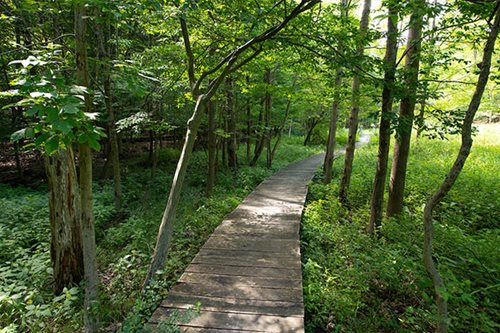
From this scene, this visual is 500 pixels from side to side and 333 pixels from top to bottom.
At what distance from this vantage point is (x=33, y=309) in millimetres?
3664

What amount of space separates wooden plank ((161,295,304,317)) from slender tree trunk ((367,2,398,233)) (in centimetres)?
287

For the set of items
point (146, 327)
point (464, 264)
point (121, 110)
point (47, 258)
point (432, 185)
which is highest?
point (121, 110)

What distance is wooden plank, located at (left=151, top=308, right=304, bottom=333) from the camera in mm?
3096

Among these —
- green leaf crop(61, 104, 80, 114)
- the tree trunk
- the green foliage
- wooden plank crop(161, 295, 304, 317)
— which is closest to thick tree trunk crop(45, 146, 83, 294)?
the tree trunk

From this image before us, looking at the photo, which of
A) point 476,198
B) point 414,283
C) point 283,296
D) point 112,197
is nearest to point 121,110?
point 112,197

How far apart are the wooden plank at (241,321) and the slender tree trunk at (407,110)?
9.95 ft

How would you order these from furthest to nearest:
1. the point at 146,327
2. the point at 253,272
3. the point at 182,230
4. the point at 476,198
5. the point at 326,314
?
the point at 476,198 < the point at 182,230 < the point at 253,272 < the point at 326,314 < the point at 146,327

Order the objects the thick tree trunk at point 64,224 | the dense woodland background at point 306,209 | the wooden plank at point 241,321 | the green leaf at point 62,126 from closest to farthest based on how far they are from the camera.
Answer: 1. the green leaf at point 62,126
2. the dense woodland background at point 306,209
3. the wooden plank at point 241,321
4. the thick tree trunk at point 64,224

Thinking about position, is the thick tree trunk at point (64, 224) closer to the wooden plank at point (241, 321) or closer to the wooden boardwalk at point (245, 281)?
the wooden boardwalk at point (245, 281)

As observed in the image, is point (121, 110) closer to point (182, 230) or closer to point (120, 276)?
point (182, 230)

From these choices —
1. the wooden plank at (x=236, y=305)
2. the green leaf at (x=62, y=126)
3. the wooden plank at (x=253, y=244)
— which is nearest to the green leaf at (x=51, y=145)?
the green leaf at (x=62, y=126)

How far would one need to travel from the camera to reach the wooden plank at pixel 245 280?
3.94 m

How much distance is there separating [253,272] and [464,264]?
9.77ft

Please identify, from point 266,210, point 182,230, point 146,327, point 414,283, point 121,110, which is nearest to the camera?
point 146,327
